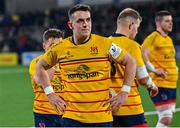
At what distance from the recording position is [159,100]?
9.36 m

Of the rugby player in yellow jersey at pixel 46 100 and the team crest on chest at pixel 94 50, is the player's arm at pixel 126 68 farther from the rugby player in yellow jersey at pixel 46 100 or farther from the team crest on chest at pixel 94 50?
the rugby player in yellow jersey at pixel 46 100

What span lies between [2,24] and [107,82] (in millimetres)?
27869

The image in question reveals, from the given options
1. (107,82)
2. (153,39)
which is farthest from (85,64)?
(153,39)

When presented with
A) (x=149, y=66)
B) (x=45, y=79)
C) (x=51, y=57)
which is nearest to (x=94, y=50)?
(x=51, y=57)

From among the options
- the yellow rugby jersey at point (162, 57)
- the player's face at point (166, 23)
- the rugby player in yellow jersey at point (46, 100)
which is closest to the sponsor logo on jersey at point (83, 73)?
the rugby player in yellow jersey at point (46, 100)

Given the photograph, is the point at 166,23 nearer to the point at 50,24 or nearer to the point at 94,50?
the point at 94,50

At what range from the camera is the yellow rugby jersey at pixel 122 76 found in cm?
614

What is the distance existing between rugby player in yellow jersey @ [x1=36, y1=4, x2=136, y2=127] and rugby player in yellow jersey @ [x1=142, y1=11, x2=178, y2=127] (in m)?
3.78

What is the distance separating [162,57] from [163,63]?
0.11 meters

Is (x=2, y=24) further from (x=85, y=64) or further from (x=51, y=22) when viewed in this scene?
(x=85, y=64)

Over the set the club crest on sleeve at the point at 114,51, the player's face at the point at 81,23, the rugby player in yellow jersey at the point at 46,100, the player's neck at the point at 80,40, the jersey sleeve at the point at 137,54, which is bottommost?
the rugby player in yellow jersey at the point at 46,100

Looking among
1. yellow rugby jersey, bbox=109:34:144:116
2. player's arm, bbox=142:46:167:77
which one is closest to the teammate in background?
yellow rugby jersey, bbox=109:34:144:116

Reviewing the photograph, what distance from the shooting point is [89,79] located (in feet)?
17.8

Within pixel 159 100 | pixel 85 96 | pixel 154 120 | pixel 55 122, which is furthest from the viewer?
pixel 154 120
